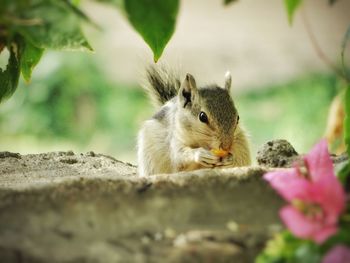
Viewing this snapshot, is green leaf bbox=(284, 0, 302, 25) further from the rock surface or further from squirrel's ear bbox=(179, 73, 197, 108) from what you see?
squirrel's ear bbox=(179, 73, 197, 108)

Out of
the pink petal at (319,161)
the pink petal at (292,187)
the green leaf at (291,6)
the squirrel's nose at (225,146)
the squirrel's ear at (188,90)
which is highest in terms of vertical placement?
the squirrel's ear at (188,90)

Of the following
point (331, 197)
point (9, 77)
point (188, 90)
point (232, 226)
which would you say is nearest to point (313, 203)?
point (331, 197)

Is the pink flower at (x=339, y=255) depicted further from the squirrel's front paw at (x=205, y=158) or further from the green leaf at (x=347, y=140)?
the squirrel's front paw at (x=205, y=158)

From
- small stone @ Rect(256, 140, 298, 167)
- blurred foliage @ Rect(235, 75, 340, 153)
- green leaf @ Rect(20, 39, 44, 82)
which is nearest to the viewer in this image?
green leaf @ Rect(20, 39, 44, 82)

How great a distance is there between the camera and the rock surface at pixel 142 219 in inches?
33.4

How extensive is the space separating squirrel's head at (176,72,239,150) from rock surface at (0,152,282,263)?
1.80 ft

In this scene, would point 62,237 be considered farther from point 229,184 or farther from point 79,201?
point 229,184

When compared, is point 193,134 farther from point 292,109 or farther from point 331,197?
point 292,109

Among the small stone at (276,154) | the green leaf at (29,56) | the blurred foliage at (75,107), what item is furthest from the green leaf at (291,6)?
the blurred foliage at (75,107)

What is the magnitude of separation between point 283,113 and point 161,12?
3.73 metres

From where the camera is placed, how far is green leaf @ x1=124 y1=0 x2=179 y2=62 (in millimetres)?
877

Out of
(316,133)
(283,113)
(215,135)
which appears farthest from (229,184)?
(283,113)

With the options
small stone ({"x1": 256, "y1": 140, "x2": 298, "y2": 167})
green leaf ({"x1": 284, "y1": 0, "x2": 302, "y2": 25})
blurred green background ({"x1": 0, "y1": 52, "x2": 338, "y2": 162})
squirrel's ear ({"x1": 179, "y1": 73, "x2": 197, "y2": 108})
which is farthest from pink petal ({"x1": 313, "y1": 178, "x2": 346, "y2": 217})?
blurred green background ({"x1": 0, "y1": 52, "x2": 338, "y2": 162})

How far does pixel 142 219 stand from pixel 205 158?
0.71m
